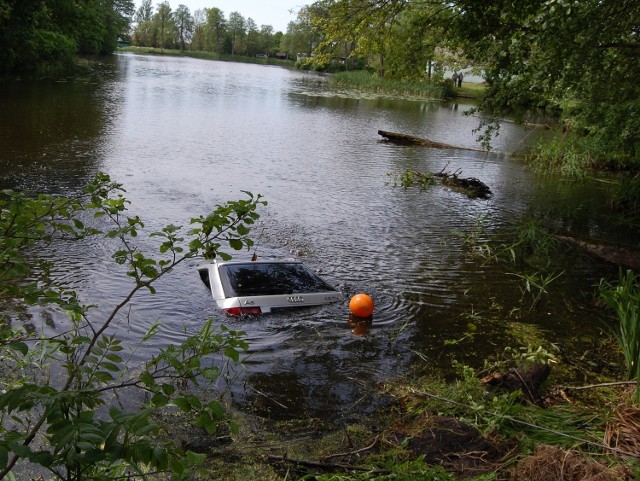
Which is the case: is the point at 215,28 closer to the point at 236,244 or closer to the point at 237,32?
the point at 237,32

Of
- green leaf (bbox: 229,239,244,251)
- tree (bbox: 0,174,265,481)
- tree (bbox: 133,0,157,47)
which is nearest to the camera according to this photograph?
tree (bbox: 0,174,265,481)

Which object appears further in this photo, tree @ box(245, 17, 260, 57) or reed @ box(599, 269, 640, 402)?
tree @ box(245, 17, 260, 57)

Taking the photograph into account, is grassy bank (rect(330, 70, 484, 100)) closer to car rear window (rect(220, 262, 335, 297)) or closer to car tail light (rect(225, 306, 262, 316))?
car rear window (rect(220, 262, 335, 297))

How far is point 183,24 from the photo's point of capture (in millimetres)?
151250

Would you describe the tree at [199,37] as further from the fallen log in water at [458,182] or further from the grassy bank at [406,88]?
the fallen log in water at [458,182]

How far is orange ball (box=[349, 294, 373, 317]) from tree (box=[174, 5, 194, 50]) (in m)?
151

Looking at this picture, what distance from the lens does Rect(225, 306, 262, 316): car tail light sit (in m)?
8.88

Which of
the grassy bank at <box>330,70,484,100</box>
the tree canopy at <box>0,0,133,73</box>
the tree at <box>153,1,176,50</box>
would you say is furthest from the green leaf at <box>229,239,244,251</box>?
the tree at <box>153,1,176,50</box>

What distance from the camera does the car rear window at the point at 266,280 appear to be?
9078 mm

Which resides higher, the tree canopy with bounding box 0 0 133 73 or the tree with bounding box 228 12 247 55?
the tree with bounding box 228 12 247 55

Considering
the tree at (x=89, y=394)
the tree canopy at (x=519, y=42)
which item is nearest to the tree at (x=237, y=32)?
the tree canopy at (x=519, y=42)

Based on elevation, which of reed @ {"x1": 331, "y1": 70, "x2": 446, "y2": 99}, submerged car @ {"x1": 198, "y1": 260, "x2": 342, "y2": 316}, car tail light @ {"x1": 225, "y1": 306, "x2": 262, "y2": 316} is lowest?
car tail light @ {"x1": 225, "y1": 306, "x2": 262, "y2": 316}

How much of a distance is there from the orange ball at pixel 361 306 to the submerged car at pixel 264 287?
0.36 meters

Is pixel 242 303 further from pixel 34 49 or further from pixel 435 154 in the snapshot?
pixel 34 49
